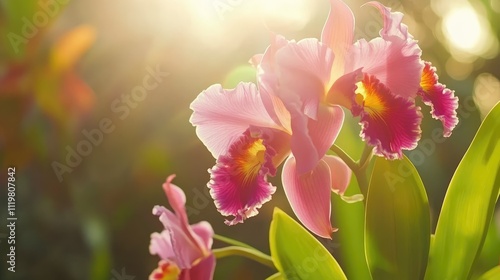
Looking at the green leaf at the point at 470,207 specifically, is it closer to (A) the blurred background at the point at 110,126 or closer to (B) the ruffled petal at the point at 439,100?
(B) the ruffled petal at the point at 439,100

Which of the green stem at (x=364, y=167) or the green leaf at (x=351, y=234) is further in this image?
the green leaf at (x=351, y=234)

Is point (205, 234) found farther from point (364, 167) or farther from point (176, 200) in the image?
point (364, 167)

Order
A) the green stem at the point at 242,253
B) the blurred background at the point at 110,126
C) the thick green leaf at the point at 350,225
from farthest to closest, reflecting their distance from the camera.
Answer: the blurred background at the point at 110,126, the thick green leaf at the point at 350,225, the green stem at the point at 242,253

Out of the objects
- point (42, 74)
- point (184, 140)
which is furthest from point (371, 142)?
point (42, 74)

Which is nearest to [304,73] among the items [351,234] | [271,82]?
[271,82]

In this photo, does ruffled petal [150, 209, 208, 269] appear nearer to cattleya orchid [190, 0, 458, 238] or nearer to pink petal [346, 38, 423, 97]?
cattleya orchid [190, 0, 458, 238]

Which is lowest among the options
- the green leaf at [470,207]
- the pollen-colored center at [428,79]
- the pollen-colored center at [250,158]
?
the green leaf at [470,207]

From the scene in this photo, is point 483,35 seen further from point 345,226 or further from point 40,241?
→ point 40,241

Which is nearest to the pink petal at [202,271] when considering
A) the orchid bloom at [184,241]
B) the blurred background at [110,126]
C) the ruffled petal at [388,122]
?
the orchid bloom at [184,241]
